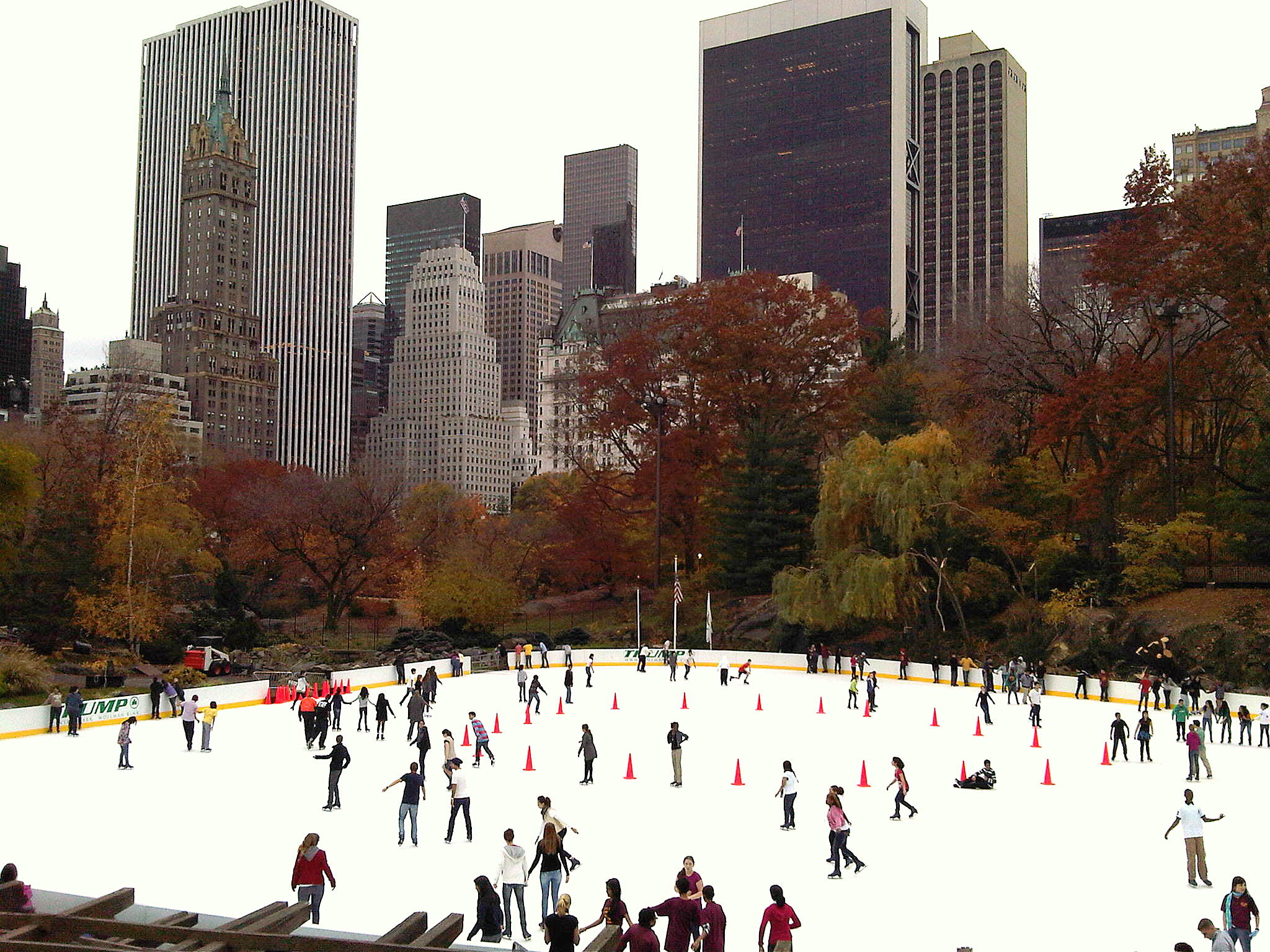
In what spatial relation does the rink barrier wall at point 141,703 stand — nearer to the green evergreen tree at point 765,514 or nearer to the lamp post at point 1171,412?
the green evergreen tree at point 765,514

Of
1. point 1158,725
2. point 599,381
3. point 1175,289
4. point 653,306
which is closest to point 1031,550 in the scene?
point 1175,289

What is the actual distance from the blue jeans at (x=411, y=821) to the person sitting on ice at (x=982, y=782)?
Result: 9.37 m

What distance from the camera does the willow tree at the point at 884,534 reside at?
40062mm

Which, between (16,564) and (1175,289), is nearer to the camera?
(1175,289)

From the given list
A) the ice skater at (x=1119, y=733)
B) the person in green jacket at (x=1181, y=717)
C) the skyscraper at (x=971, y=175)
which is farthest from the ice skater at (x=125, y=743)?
the skyscraper at (x=971, y=175)

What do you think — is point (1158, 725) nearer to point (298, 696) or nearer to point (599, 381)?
point (298, 696)

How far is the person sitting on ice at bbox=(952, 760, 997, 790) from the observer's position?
18891 mm

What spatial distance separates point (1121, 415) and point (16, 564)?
139ft

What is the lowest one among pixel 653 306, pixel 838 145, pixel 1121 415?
pixel 1121 415

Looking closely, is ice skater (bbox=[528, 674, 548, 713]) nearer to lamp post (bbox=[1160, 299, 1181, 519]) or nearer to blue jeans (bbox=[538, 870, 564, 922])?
blue jeans (bbox=[538, 870, 564, 922])

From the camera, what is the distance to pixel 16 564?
1699 inches

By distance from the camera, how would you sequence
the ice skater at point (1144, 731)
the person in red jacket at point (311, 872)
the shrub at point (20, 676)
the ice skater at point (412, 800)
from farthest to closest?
1. the shrub at point (20, 676)
2. the ice skater at point (1144, 731)
3. the ice skater at point (412, 800)
4. the person in red jacket at point (311, 872)

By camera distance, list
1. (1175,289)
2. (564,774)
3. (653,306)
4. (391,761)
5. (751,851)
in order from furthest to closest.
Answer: (653,306), (1175,289), (391,761), (564,774), (751,851)

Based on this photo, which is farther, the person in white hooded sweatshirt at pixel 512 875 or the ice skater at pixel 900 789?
the ice skater at pixel 900 789
